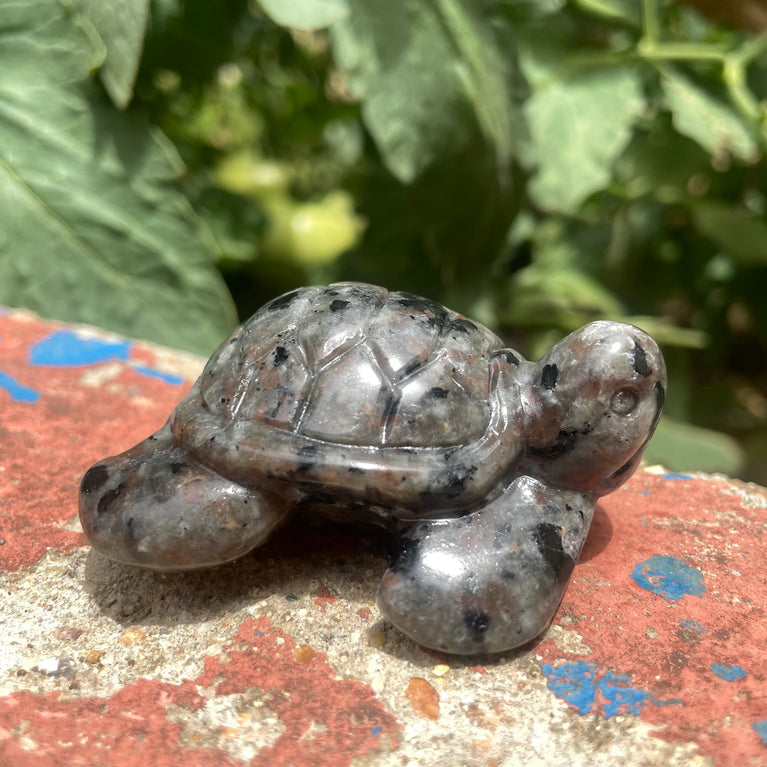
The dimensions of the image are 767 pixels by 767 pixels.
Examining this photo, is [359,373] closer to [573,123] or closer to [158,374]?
[158,374]

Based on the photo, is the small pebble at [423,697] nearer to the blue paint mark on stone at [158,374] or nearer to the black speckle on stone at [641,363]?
the black speckle on stone at [641,363]

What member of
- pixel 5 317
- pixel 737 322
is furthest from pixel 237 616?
pixel 737 322

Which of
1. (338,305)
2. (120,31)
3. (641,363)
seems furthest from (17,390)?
(641,363)

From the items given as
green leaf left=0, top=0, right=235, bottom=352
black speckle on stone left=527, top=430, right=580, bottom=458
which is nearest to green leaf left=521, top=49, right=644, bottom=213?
green leaf left=0, top=0, right=235, bottom=352

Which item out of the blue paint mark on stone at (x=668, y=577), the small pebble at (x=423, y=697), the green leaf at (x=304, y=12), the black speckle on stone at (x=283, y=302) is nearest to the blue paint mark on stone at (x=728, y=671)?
the blue paint mark on stone at (x=668, y=577)

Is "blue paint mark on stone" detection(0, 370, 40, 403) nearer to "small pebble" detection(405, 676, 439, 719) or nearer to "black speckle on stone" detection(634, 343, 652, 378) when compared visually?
"small pebble" detection(405, 676, 439, 719)

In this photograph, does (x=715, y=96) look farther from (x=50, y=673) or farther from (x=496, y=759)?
(x=50, y=673)
